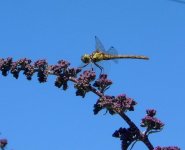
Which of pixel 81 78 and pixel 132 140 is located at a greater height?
pixel 81 78

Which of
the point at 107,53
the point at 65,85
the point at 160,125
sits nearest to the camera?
the point at 160,125

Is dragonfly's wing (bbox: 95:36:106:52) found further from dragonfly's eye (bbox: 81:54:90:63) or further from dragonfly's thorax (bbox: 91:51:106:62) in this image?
dragonfly's eye (bbox: 81:54:90:63)

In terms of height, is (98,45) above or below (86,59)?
above

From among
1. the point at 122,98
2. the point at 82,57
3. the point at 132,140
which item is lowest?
the point at 132,140

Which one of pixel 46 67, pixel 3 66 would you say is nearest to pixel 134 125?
pixel 46 67

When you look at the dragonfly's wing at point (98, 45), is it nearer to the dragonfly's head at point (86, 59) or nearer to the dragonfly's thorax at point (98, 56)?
the dragonfly's thorax at point (98, 56)

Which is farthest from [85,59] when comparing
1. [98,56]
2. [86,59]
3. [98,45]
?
[98,45]

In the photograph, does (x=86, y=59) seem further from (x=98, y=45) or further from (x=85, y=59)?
(x=98, y=45)

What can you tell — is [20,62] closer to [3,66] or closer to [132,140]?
[3,66]

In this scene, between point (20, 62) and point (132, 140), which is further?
point (20, 62)
